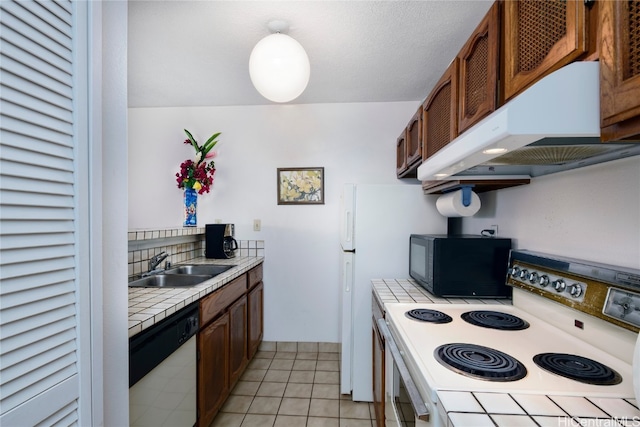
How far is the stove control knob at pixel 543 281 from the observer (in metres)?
1.19

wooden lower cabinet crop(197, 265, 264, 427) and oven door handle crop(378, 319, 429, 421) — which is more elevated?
oven door handle crop(378, 319, 429, 421)

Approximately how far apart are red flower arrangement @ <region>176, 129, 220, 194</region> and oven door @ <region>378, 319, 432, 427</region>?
1.99 meters

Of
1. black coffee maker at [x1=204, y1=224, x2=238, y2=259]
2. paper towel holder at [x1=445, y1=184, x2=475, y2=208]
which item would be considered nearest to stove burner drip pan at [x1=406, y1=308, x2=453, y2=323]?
paper towel holder at [x1=445, y1=184, x2=475, y2=208]

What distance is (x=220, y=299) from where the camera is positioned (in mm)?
1754

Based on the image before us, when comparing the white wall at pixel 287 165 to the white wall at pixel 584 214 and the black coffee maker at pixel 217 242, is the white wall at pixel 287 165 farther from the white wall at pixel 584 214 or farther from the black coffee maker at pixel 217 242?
the white wall at pixel 584 214

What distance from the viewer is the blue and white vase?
275 centimetres

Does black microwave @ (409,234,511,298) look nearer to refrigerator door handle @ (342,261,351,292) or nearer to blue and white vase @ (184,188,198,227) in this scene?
refrigerator door handle @ (342,261,351,292)

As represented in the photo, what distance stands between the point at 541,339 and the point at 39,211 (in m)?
1.52

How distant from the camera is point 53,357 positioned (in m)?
0.62

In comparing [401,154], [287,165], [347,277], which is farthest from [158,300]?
[401,154]

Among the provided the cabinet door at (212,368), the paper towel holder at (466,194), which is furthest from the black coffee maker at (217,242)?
the paper towel holder at (466,194)

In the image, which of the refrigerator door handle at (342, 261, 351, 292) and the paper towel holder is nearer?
the paper towel holder

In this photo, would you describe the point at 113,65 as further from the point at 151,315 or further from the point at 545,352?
the point at 545,352

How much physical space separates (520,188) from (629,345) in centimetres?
87
